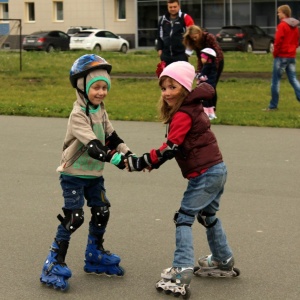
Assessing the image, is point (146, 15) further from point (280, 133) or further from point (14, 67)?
point (280, 133)

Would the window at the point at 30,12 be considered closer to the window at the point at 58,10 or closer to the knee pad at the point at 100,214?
the window at the point at 58,10

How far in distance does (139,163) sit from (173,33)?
31.0 feet

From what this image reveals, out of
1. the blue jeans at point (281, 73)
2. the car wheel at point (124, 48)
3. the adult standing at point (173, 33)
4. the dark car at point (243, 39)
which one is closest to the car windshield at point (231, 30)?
the dark car at point (243, 39)

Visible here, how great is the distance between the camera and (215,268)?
18.9 feet

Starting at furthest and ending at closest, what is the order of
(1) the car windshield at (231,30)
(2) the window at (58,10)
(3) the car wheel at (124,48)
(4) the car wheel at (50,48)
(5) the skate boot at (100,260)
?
(2) the window at (58,10)
(3) the car wheel at (124,48)
(4) the car wheel at (50,48)
(1) the car windshield at (231,30)
(5) the skate boot at (100,260)

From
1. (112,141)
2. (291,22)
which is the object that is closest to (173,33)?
(291,22)

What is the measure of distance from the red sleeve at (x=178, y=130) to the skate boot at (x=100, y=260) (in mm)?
955

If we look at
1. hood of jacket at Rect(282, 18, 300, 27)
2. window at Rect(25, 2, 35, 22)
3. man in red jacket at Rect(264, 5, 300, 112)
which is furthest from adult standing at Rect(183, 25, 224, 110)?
window at Rect(25, 2, 35, 22)

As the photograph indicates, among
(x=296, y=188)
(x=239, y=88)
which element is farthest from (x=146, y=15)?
(x=296, y=188)

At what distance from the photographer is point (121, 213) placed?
24.9ft

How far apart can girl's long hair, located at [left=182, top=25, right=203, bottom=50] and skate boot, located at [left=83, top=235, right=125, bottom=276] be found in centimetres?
798

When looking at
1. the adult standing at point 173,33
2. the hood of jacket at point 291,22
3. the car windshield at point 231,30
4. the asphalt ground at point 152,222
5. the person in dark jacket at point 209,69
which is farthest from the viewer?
the car windshield at point 231,30

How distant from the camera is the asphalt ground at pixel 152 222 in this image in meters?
5.59

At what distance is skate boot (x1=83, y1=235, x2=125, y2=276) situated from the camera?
229 inches
